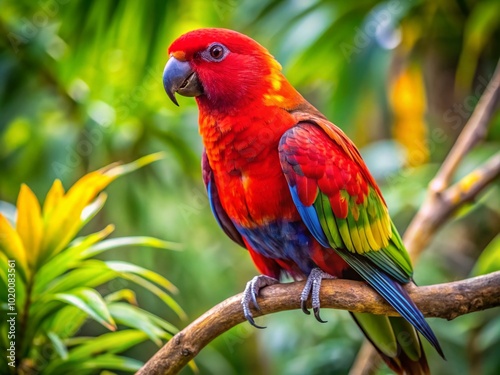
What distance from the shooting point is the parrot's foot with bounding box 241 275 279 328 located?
1.59m

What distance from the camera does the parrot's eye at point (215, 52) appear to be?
1.78 metres

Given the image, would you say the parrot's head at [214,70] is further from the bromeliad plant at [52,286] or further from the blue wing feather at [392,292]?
the blue wing feather at [392,292]

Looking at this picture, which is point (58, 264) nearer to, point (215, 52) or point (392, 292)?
point (215, 52)

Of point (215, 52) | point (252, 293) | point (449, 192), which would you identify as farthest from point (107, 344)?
point (449, 192)

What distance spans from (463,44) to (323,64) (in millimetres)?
800

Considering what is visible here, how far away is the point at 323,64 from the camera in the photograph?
3.02 m

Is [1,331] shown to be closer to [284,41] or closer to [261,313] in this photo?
[261,313]

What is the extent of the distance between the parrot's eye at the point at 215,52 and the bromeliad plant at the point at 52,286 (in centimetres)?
46

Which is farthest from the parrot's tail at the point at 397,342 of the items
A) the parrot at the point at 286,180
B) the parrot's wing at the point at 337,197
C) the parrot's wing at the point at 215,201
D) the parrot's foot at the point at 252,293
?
the parrot's wing at the point at 215,201

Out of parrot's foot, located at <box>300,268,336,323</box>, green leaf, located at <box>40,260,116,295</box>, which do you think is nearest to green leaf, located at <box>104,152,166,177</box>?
green leaf, located at <box>40,260,116,295</box>

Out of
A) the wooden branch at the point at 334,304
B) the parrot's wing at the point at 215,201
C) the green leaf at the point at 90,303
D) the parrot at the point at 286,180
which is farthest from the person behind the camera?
the parrot's wing at the point at 215,201

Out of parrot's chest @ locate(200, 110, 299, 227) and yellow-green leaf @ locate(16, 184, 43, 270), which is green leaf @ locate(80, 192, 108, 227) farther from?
parrot's chest @ locate(200, 110, 299, 227)

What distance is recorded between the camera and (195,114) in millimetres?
3469

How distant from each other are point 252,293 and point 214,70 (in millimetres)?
662
